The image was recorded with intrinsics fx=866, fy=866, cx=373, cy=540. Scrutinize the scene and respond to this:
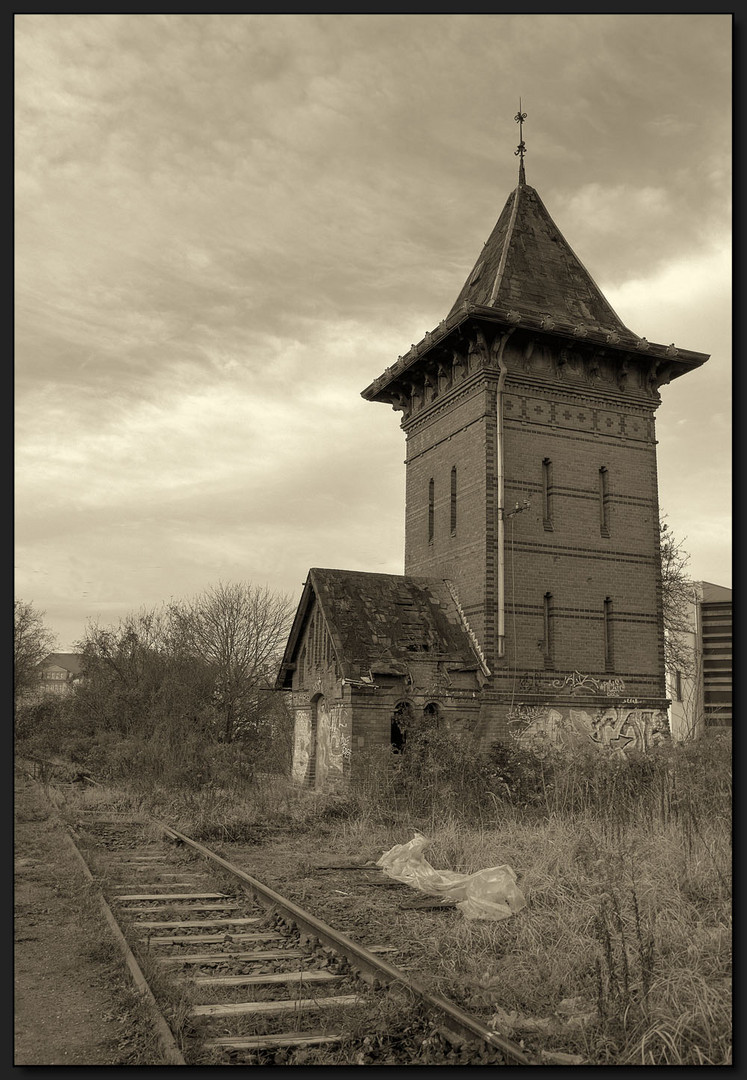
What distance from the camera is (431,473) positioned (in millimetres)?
21766

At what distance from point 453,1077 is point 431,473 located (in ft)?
60.6

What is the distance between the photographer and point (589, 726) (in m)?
19.2

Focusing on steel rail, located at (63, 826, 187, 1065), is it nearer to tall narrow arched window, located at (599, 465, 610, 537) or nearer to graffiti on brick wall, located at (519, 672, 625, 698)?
graffiti on brick wall, located at (519, 672, 625, 698)

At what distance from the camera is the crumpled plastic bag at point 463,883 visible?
733cm

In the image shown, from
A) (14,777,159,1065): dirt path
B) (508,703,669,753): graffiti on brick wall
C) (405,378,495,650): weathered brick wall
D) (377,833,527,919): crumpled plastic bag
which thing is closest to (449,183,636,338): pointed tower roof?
(405,378,495,650): weathered brick wall

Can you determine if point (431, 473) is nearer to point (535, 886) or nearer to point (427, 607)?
point (427, 607)

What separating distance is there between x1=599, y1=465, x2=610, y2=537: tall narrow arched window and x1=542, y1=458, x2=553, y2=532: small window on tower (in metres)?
1.38

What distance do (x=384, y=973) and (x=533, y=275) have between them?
1943 centimetres

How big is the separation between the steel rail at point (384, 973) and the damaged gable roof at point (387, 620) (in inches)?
354

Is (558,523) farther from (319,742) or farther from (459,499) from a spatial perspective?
(319,742)

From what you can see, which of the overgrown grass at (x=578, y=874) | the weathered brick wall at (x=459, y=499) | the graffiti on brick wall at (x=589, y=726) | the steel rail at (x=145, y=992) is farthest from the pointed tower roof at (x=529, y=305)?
the steel rail at (x=145, y=992)

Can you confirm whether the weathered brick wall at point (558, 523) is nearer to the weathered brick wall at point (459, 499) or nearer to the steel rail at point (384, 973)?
the weathered brick wall at point (459, 499)

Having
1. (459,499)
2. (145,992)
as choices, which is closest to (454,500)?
(459,499)

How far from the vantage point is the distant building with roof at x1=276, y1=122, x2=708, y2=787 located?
60.2 ft
